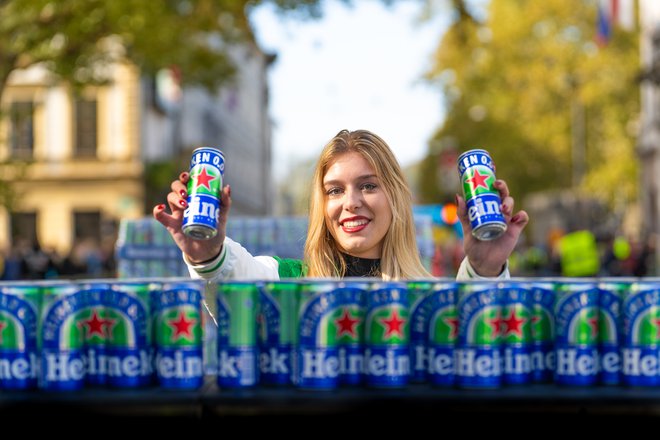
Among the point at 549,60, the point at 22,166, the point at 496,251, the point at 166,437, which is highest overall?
the point at 549,60

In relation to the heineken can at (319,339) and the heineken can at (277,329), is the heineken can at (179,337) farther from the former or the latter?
the heineken can at (319,339)

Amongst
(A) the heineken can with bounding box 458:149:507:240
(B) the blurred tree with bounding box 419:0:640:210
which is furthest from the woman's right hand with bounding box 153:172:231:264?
(B) the blurred tree with bounding box 419:0:640:210

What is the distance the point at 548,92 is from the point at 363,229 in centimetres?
4687

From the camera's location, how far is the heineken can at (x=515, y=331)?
11.5 feet

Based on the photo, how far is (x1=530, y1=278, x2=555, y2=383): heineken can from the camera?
3531mm

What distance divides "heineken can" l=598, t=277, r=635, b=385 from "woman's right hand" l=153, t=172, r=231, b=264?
4.11 ft

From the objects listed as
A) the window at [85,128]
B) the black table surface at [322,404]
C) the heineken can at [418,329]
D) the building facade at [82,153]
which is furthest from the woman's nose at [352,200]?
the window at [85,128]

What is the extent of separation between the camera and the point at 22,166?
60.1 feet

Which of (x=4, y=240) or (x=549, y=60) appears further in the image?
(x=549, y=60)

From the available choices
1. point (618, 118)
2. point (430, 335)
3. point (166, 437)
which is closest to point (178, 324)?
point (166, 437)

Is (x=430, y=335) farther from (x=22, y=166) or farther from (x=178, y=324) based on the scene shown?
(x=22, y=166)

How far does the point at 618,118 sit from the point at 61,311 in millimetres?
51610

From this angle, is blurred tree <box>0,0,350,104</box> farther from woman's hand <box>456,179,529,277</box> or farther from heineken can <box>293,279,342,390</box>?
heineken can <box>293,279,342,390</box>

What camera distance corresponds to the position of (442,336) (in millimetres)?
3480
